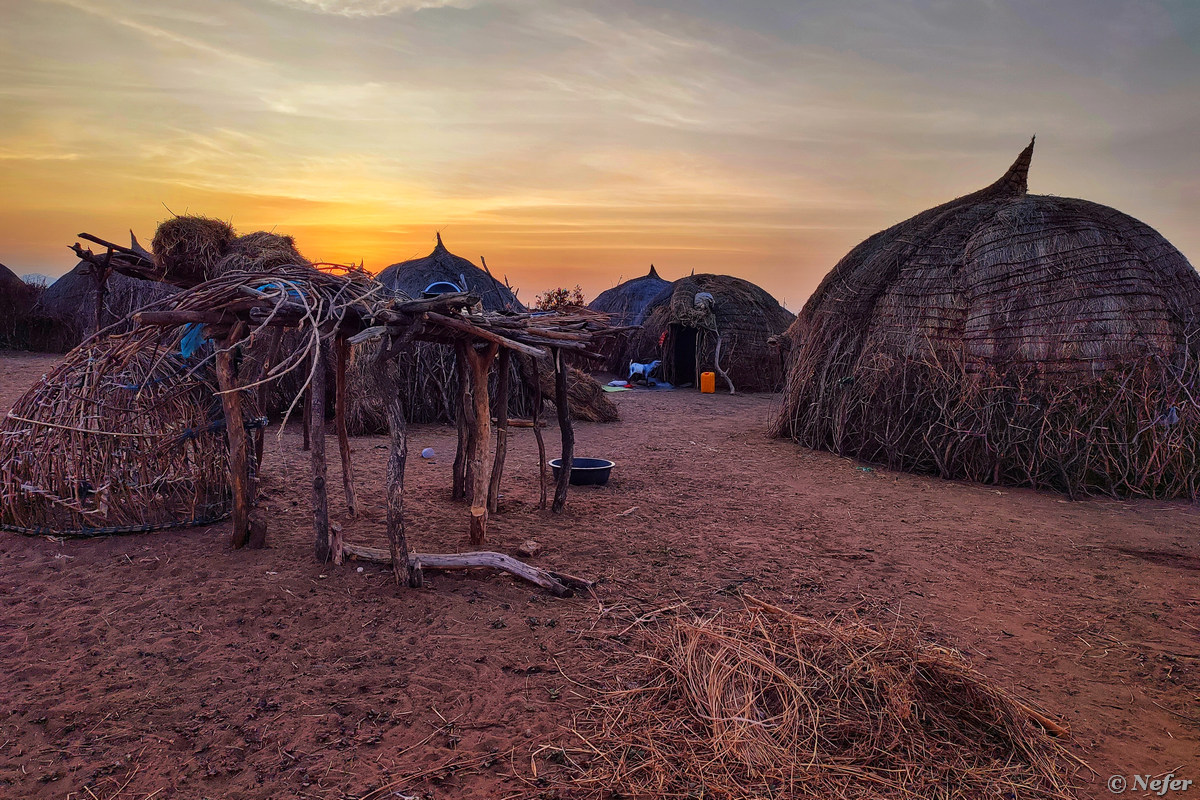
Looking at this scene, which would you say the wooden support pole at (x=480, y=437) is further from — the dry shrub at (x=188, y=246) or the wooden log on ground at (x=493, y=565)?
the dry shrub at (x=188, y=246)

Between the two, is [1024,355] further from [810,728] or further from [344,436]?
[344,436]

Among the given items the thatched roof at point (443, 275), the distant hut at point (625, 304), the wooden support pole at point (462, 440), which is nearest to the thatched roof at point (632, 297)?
the distant hut at point (625, 304)

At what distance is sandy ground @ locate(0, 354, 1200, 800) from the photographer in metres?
3.18

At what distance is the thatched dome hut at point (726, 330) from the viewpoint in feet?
63.0

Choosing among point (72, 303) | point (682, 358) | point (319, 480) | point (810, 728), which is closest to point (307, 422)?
point (319, 480)

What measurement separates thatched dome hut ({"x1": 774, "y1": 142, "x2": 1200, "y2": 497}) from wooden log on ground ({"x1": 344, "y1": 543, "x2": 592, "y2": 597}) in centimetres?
605

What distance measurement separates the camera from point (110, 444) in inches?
223

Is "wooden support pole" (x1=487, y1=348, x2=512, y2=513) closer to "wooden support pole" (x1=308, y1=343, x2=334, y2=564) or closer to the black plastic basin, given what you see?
the black plastic basin

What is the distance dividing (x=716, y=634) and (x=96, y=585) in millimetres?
4226

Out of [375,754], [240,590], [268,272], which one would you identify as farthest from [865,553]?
[268,272]

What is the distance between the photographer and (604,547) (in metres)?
5.98

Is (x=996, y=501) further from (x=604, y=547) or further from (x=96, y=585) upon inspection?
(x=96, y=585)

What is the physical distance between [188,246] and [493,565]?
10.4 metres

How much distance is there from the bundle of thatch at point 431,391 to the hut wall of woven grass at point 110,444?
500 cm
